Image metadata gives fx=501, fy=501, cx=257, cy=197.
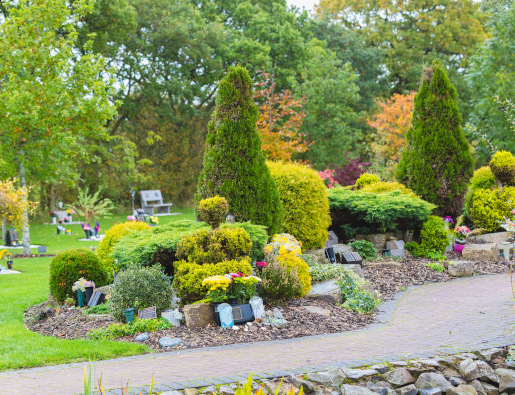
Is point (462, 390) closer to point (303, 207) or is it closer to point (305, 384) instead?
point (305, 384)

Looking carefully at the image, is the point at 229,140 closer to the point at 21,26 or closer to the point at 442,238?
the point at 442,238

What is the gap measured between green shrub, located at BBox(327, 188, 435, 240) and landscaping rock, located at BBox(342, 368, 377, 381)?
6.18 meters

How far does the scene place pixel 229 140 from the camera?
340 inches

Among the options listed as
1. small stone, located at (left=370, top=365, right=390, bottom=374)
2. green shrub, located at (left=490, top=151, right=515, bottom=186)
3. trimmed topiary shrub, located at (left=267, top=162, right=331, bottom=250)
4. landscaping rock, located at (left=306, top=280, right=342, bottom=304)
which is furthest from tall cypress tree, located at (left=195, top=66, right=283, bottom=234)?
green shrub, located at (left=490, top=151, right=515, bottom=186)

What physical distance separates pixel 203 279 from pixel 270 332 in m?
1.07

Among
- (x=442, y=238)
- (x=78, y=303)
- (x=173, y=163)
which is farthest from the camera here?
(x=173, y=163)

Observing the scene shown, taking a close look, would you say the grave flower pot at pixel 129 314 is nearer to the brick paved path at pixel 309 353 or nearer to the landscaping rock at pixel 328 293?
the brick paved path at pixel 309 353

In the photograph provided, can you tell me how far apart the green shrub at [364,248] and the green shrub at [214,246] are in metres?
4.24

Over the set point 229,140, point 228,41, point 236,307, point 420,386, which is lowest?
point 420,386

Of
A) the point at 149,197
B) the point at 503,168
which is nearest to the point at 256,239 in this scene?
the point at 503,168

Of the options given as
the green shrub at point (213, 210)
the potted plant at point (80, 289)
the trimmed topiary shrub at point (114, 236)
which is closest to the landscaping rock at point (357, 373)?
the green shrub at point (213, 210)

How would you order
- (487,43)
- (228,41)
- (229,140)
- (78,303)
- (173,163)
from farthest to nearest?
(173,163)
(228,41)
(487,43)
(229,140)
(78,303)

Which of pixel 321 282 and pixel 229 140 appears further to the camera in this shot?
pixel 229 140

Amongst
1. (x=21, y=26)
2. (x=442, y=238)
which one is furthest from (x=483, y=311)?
(x=21, y=26)
